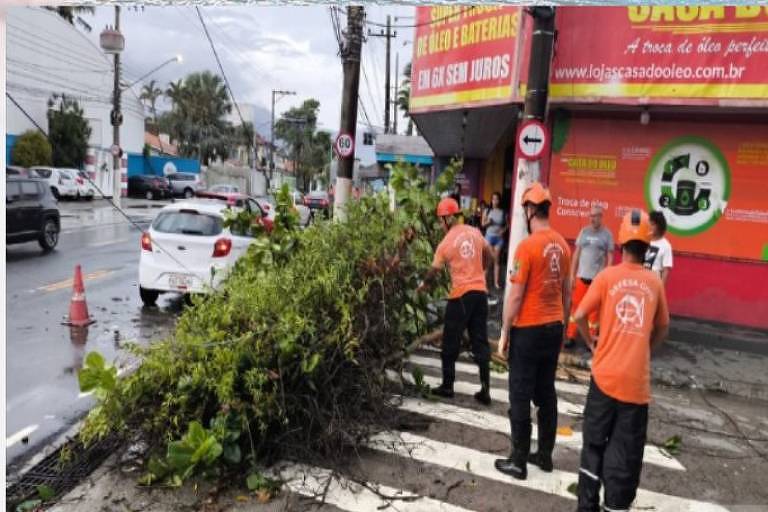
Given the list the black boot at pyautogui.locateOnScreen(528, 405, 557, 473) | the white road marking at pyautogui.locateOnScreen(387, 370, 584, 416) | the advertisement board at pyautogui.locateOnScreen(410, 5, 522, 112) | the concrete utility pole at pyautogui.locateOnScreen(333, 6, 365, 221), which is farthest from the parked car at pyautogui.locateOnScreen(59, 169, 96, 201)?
the black boot at pyautogui.locateOnScreen(528, 405, 557, 473)

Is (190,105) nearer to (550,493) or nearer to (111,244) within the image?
(111,244)

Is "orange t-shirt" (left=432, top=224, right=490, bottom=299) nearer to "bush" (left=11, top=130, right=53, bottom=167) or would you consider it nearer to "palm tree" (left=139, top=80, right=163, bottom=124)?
"bush" (left=11, top=130, right=53, bottom=167)

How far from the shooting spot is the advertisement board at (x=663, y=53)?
322 inches

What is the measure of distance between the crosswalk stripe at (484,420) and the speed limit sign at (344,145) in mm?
7113

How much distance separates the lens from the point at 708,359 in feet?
24.4

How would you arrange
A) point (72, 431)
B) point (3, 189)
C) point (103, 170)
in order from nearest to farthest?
point (3, 189)
point (72, 431)
point (103, 170)

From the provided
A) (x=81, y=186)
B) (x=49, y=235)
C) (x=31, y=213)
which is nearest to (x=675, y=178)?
(x=31, y=213)

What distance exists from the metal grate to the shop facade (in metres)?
7.52

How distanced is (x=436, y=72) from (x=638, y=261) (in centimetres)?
933

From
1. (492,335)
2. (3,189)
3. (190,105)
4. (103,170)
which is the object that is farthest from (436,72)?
(190,105)

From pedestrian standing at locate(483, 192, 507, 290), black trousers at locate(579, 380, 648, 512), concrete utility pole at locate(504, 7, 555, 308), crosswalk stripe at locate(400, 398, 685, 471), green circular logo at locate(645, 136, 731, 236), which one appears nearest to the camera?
black trousers at locate(579, 380, 648, 512)

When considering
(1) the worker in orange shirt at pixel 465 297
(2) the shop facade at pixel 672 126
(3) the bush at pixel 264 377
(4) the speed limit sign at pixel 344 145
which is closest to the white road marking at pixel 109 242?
(4) the speed limit sign at pixel 344 145

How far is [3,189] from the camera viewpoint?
2.30 m

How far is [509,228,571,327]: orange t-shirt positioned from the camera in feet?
13.5
